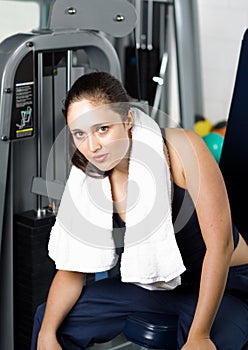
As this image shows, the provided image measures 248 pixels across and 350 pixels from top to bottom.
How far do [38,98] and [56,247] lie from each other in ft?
1.75

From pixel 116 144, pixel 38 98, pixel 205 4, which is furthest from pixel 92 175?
pixel 205 4

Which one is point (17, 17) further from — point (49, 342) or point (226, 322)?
point (226, 322)

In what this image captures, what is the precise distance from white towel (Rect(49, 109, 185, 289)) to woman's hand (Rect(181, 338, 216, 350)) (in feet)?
0.54

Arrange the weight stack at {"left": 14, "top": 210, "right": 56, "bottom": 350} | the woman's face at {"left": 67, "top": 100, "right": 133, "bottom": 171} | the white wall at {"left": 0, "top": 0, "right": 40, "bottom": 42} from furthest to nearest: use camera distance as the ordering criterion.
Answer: the white wall at {"left": 0, "top": 0, "right": 40, "bottom": 42} < the weight stack at {"left": 14, "top": 210, "right": 56, "bottom": 350} < the woman's face at {"left": 67, "top": 100, "right": 133, "bottom": 171}

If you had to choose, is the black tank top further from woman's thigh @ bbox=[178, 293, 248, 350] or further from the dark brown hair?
the dark brown hair

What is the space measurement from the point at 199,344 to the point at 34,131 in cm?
81

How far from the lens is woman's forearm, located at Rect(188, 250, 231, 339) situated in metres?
1.70

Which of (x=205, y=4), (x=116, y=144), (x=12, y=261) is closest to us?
(x=116, y=144)

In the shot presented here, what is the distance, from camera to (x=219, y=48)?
4234mm

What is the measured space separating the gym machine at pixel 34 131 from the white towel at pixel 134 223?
0.94ft

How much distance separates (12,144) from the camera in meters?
2.18

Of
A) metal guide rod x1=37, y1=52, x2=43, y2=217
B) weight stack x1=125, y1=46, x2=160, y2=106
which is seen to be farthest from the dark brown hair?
weight stack x1=125, y1=46, x2=160, y2=106

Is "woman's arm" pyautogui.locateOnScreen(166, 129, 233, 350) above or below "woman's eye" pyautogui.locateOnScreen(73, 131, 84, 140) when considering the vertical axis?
below

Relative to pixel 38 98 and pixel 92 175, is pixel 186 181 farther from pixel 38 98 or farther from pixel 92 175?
pixel 38 98
